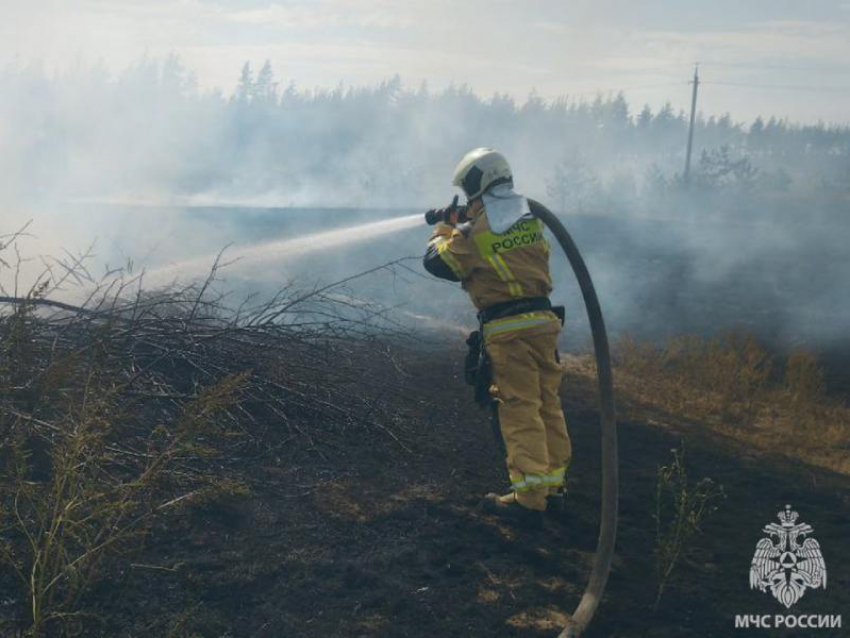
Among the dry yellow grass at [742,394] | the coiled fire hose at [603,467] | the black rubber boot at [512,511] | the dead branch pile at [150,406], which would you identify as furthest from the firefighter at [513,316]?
the dry yellow grass at [742,394]

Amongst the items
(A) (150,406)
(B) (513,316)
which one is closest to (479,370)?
(B) (513,316)

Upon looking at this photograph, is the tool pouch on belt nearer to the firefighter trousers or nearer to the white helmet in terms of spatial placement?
the firefighter trousers

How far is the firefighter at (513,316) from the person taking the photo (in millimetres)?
4539

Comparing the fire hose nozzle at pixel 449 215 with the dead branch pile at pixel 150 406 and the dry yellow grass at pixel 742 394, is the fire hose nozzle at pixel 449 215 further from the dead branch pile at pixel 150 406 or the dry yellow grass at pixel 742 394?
the dry yellow grass at pixel 742 394

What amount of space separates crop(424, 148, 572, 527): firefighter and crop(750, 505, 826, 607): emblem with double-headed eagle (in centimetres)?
105

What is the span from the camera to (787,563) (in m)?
4.12

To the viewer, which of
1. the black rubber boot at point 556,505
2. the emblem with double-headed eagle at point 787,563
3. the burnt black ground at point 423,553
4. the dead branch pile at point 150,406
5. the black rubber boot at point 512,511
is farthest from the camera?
the black rubber boot at point 556,505

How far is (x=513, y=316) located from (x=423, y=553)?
1.38 m

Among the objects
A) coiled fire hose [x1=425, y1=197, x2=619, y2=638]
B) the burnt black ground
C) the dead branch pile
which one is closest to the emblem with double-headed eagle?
the burnt black ground

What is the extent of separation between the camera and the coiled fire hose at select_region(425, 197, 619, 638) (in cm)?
346

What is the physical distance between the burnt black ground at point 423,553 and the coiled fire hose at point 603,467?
136 millimetres

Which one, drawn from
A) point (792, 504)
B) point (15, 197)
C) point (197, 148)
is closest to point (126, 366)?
point (792, 504)

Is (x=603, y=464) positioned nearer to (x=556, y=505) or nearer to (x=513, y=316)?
(x=556, y=505)

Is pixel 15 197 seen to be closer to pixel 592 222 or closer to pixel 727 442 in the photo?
pixel 592 222
